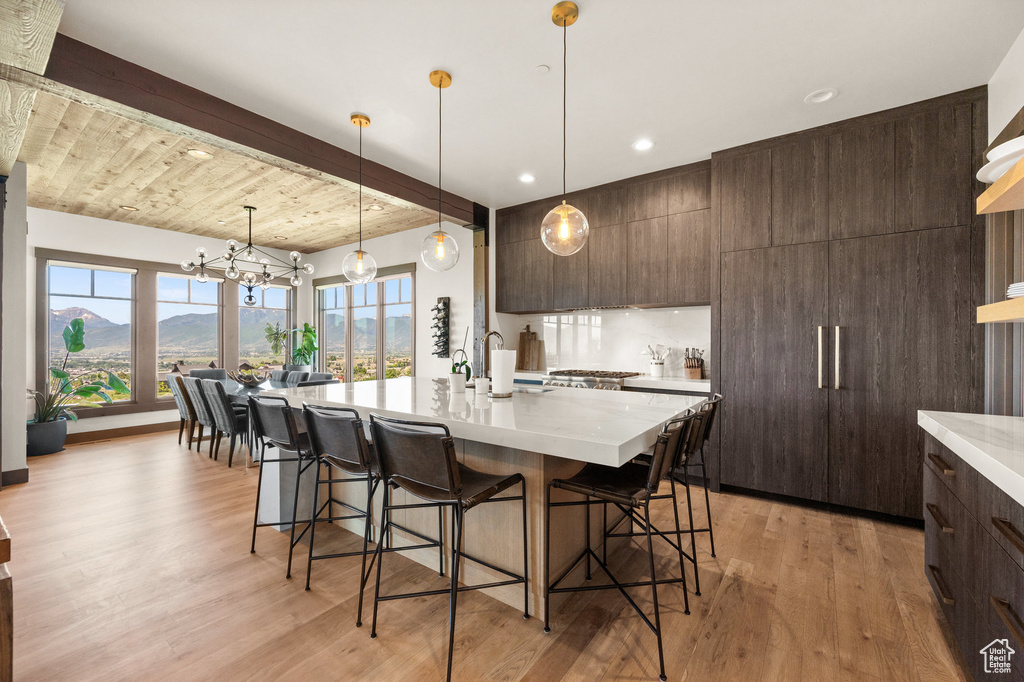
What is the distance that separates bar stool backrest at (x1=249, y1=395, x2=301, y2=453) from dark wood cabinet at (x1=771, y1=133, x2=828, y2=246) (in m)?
3.47

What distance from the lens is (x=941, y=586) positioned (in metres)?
1.72

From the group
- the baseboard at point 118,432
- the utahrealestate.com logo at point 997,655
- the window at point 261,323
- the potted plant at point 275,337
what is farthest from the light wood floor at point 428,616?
the window at point 261,323

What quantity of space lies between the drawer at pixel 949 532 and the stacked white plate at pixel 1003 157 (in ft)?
4.01

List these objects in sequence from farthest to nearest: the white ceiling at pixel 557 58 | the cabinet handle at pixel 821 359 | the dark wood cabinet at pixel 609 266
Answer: the dark wood cabinet at pixel 609 266
the cabinet handle at pixel 821 359
the white ceiling at pixel 557 58

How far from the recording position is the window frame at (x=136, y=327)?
514 cm

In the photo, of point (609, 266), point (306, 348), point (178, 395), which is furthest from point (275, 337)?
point (609, 266)

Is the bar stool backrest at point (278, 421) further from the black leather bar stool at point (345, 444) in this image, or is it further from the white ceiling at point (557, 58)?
the white ceiling at point (557, 58)

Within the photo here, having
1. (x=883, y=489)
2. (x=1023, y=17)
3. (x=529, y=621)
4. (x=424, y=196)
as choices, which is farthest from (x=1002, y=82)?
(x=424, y=196)

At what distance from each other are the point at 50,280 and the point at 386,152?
492 centimetres

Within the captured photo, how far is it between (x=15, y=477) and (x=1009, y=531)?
619 cm

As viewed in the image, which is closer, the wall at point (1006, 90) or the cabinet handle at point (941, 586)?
the cabinet handle at point (941, 586)

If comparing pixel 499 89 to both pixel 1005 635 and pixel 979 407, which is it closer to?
pixel 1005 635

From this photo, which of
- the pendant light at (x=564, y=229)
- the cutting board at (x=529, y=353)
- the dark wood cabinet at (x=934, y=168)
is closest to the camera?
the pendant light at (x=564, y=229)

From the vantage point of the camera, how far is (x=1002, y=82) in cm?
241
